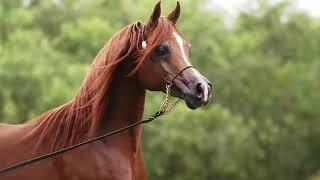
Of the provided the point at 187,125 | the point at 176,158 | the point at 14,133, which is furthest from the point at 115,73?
the point at 176,158

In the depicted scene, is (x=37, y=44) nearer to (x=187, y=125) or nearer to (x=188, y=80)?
(x=187, y=125)

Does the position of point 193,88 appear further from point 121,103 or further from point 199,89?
point 121,103

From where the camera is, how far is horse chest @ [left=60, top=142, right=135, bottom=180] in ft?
14.5

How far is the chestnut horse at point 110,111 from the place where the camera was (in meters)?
4.46

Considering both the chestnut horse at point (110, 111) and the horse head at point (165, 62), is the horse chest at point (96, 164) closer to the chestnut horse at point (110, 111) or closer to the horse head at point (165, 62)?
the chestnut horse at point (110, 111)

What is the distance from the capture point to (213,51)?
2880 cm

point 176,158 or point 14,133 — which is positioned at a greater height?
point 14,133

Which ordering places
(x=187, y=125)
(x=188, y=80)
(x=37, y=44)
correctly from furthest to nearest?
(x=37, y=44)
(x=187, y=125)
(x=188, y=80)

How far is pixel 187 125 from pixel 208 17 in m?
6.60

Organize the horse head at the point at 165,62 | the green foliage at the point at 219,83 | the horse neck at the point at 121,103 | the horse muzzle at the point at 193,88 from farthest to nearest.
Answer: the green foliage at the point at 219,83
the horse neck at the point at 121,103
the horse head at the point at 165,62
the horse muzzle at the point at 193,88

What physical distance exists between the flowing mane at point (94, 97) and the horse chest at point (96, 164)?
11 centimetres

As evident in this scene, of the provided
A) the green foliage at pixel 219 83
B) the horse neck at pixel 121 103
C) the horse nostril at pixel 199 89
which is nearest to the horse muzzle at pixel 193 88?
the horse nostril at pixel 199 89

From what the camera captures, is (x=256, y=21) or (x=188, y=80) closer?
(x=188, y=80)

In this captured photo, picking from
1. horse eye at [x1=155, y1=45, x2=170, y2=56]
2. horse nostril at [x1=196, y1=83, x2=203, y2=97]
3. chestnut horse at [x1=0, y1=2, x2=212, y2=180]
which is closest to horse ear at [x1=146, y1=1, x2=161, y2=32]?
chestnut horse at [x1=0, y1=2, x2=212, y2=180]
